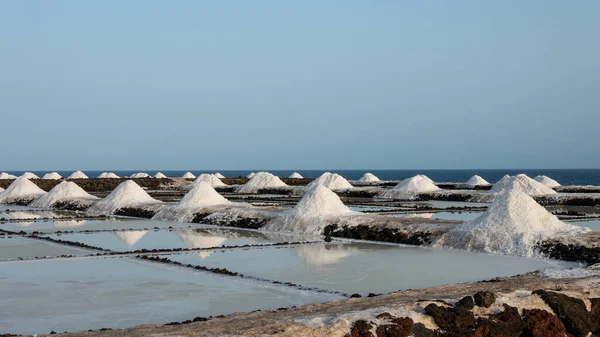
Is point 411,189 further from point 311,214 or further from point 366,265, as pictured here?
point 366,265

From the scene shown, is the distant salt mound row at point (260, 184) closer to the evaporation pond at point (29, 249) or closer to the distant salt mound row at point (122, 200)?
the distant salt mound row at point (122, 200)

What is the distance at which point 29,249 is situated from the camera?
1330 cm

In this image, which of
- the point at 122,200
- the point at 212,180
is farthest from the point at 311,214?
the point at 212,180

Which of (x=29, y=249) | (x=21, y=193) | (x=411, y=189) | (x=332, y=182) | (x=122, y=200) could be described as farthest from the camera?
(x=332, y=182)

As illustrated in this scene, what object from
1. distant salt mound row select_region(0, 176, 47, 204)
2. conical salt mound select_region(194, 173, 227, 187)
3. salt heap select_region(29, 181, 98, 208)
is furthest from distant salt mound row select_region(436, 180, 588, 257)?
conical salt mound select_region(194, 173, 227, 187)

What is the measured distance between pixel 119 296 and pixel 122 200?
16.7m

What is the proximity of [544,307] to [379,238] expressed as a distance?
808 centimetres

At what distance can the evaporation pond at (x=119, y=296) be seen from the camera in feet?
22.7

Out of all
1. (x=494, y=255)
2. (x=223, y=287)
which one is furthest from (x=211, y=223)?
(x=223, y=287)

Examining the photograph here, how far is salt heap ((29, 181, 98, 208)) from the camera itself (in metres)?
27.8

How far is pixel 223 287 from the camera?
8.73 metres

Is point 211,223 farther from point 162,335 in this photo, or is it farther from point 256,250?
point 162,335

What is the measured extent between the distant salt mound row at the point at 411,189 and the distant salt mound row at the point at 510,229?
18449 mm

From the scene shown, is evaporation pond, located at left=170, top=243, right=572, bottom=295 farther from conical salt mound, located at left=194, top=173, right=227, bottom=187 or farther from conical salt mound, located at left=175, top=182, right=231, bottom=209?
conical salt mound, located at left=194, top=173, right=227, bottom=187
